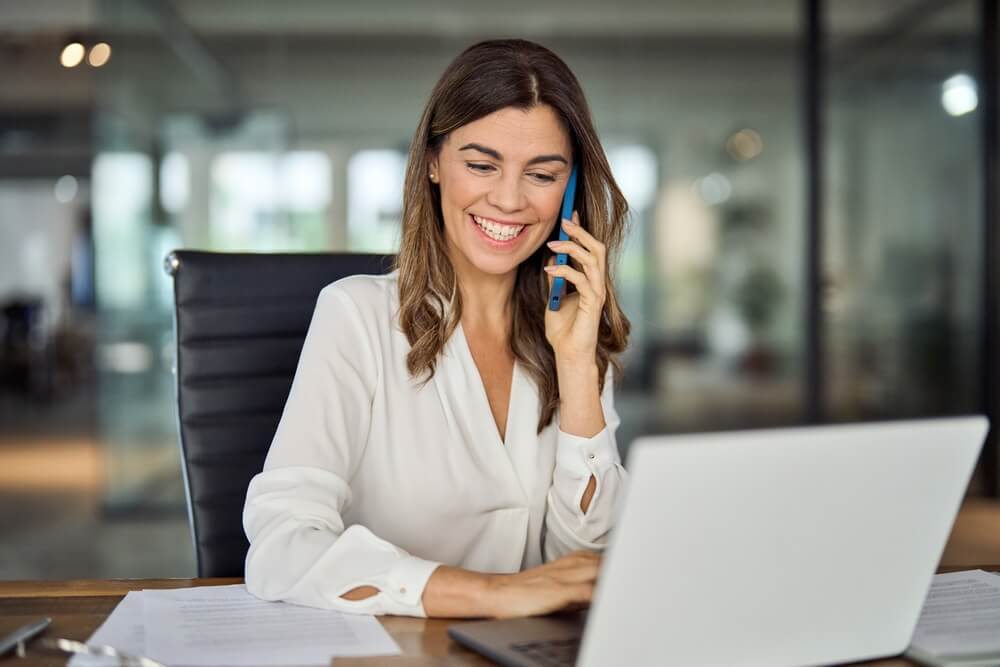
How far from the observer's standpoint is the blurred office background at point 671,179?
5254 millimetres

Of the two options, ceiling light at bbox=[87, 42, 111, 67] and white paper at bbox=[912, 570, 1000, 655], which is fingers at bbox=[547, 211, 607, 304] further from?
ceiling light at bbox=[87, 42, 111, 67]

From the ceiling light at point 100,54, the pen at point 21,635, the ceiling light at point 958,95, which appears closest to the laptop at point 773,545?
the pen at point 21,635

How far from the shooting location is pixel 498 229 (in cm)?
153

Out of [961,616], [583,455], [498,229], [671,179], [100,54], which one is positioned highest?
[100,54]

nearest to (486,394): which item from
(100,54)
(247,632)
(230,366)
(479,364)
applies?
(479,364)

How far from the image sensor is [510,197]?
1480 millimetres

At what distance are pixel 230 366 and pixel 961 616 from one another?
116cm

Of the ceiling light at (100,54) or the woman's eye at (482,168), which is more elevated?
the ceiling light at (100,54)

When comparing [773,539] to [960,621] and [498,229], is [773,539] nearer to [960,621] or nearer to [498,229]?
[960,621]

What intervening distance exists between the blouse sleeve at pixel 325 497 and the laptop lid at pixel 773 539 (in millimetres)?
349

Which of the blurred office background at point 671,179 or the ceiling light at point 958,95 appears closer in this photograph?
the blurred office background at point 671,179

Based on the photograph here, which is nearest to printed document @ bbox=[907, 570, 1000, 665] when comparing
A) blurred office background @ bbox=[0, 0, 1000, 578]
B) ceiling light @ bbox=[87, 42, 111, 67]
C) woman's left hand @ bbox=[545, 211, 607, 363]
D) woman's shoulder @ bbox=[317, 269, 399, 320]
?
woman's left hand @ bbox=[545, 211, 607, 363]

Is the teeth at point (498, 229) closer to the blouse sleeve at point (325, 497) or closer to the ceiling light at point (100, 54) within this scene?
the blouse sleeve at point (325, 497)

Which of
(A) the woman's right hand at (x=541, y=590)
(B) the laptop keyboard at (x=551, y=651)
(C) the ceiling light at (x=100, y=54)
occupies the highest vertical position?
(C) the ceiling light at (x=100, y=54)
